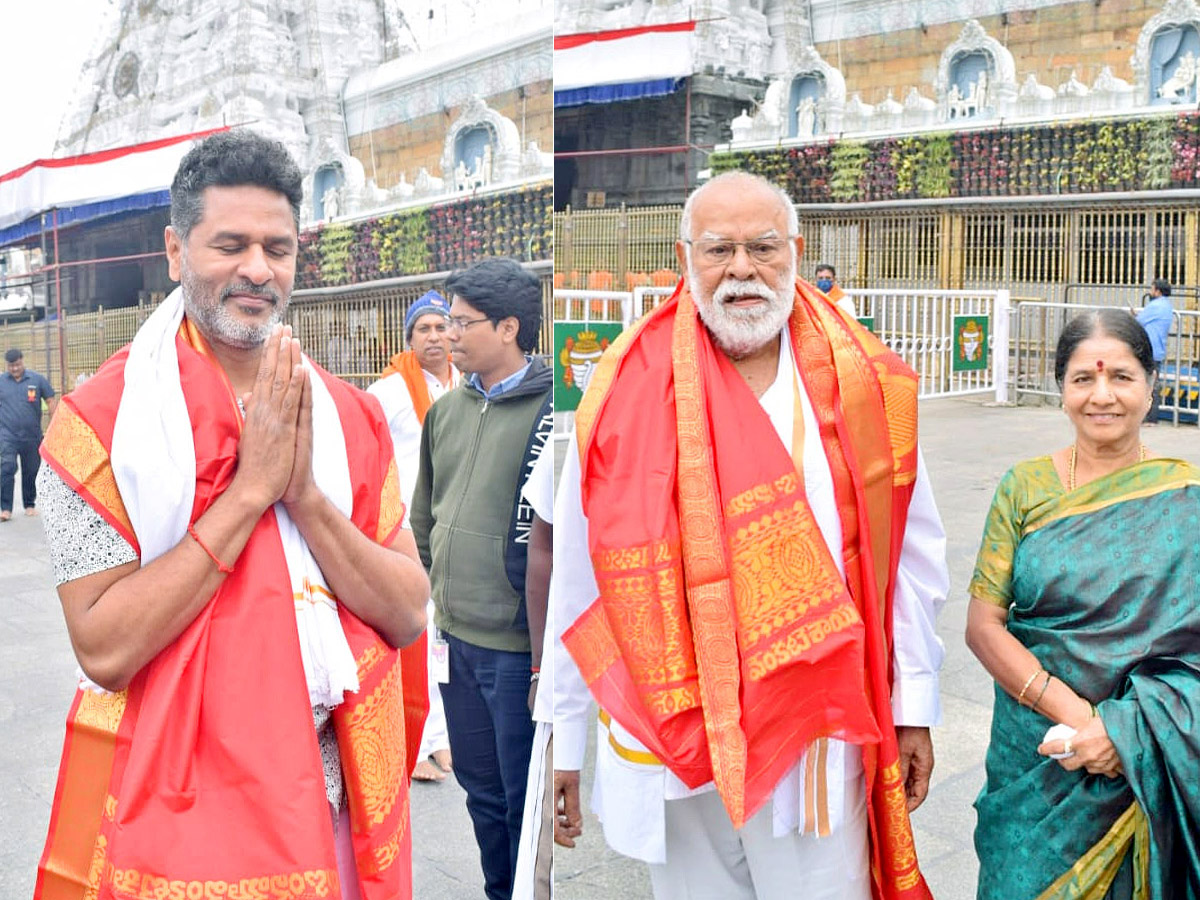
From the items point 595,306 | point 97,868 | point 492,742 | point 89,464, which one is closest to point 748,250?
point 595,306

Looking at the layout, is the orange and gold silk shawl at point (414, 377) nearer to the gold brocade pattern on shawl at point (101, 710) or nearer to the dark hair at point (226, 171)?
the dark hair at point (226, 171)

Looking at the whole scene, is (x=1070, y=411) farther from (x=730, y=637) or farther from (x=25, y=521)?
(x=25, y=521)

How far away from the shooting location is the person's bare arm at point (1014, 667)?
1968mm

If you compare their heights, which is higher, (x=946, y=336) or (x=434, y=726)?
(x=946, y=336)

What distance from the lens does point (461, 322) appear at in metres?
1.76

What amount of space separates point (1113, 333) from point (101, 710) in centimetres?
170

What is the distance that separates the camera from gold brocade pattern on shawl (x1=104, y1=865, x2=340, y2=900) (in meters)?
1.31

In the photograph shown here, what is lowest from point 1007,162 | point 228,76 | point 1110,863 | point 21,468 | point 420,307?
point 1110,863

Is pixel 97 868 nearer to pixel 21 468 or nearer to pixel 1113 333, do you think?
pixel 21 468

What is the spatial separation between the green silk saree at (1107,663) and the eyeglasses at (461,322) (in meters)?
0.99

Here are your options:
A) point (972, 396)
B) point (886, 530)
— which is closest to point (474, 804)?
point (886, 530)

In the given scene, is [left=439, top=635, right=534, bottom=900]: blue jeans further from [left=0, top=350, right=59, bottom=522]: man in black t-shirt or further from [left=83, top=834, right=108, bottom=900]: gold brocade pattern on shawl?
[left=0, top=350, right=59, bottom=522]: man in black t-shirt

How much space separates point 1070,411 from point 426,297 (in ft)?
3.74

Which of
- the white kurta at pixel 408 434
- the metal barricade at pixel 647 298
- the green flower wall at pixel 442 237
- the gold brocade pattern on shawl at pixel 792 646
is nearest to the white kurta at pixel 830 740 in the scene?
the gold brocade pattern on shawl at pixel 792 646
